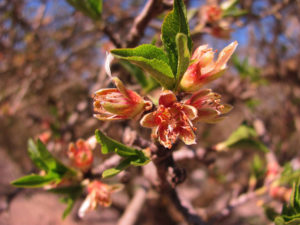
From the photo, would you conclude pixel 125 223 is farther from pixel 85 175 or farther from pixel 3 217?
pixel 3 217

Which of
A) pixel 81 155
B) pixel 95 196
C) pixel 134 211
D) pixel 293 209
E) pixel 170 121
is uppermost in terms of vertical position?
pixel 170 121

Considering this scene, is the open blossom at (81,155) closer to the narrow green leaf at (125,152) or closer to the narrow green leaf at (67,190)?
the narrow green leaf at (67,190)

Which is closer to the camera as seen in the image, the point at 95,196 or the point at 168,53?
the point at 168,53

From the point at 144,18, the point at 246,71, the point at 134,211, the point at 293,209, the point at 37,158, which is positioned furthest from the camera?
the point at 246,71

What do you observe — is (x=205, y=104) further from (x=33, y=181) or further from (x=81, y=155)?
(x=33, y=181)

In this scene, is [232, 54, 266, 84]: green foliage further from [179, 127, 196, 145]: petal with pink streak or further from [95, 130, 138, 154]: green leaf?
[95, 130, 138, 154]: green leaf

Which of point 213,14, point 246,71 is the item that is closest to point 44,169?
point 213,14

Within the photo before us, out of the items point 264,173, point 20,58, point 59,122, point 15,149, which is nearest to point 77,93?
point 20,58
